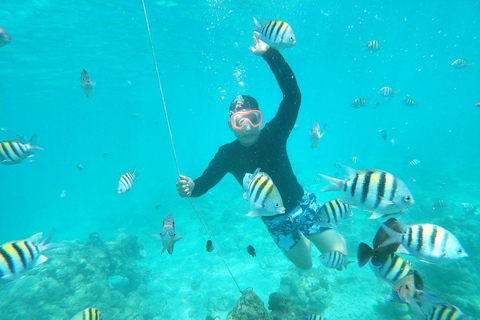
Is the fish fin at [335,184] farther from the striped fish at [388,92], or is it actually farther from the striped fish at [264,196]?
the striped fish at [388,92]

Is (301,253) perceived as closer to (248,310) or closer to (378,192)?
(248,310)

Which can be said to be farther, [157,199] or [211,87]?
[211,87]

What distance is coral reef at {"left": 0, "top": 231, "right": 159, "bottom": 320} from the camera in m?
8.27

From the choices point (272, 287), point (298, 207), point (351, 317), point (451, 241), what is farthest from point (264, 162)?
point (272, 287)

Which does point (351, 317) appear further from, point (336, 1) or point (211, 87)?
Answer: point (211, 87)

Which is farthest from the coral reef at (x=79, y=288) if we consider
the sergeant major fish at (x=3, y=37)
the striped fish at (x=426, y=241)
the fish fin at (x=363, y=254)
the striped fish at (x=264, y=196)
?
the striped fish at (x=426, y=241)

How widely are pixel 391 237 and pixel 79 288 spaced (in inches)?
451

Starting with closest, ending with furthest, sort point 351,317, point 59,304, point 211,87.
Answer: point 351,317 < point 59,304 < point 211,87

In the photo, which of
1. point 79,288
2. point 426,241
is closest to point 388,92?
point 426,241

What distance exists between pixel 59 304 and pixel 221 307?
228 inches

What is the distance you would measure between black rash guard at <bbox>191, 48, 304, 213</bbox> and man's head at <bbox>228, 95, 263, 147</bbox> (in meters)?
0.22

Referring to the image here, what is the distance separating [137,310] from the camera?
952 cm

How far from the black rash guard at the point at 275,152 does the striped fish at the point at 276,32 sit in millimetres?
963

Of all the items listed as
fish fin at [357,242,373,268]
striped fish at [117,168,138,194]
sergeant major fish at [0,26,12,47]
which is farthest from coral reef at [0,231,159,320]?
fish fin at [357,242,373,268]
